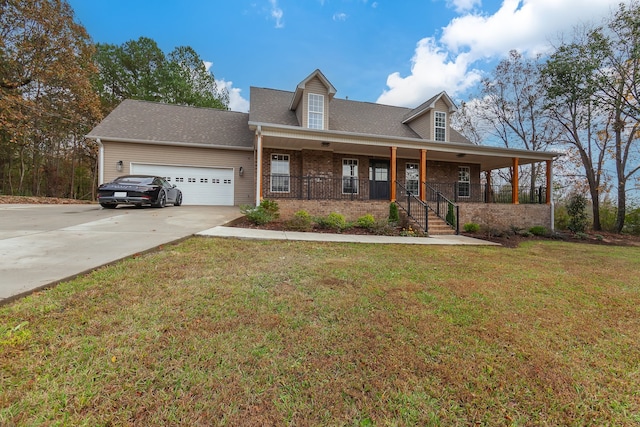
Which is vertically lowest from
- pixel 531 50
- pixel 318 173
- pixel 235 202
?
pixel 235 202

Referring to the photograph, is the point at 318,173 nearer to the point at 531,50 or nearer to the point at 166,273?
the point at 166,273

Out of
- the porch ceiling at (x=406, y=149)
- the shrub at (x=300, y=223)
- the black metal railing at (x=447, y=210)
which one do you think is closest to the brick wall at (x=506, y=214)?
the black metal railing at (x=447, y=210)

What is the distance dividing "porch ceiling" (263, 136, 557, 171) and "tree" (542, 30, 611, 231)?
4.19m

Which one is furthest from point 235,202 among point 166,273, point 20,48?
point 20,48

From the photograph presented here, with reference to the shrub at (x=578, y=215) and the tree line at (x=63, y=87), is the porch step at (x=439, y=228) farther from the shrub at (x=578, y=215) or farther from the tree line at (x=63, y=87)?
the tree line at (x=63, y=87)

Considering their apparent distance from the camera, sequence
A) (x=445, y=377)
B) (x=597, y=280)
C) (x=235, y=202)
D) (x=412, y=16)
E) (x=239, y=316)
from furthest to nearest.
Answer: (x=235, y=202)
(x=412, y=16)
(x=597, y=280)
(x=239, y=316)
(x=445, y=377)

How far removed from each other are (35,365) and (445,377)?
2.72 m

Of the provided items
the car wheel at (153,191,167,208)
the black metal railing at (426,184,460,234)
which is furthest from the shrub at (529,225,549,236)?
the car wheel at (153,191,167,208)

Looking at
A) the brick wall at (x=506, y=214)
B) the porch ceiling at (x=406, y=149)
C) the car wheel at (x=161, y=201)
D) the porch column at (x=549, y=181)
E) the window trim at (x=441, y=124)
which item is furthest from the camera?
the window trim at (x=441, y=124)

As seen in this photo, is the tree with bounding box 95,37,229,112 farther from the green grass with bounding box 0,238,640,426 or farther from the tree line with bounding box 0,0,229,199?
the green grass with bounding box 0,238,640,426

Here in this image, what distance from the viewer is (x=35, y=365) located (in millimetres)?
1752

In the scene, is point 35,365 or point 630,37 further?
point 630,37

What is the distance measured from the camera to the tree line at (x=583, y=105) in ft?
42.5

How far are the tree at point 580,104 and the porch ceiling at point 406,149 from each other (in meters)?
4.19
